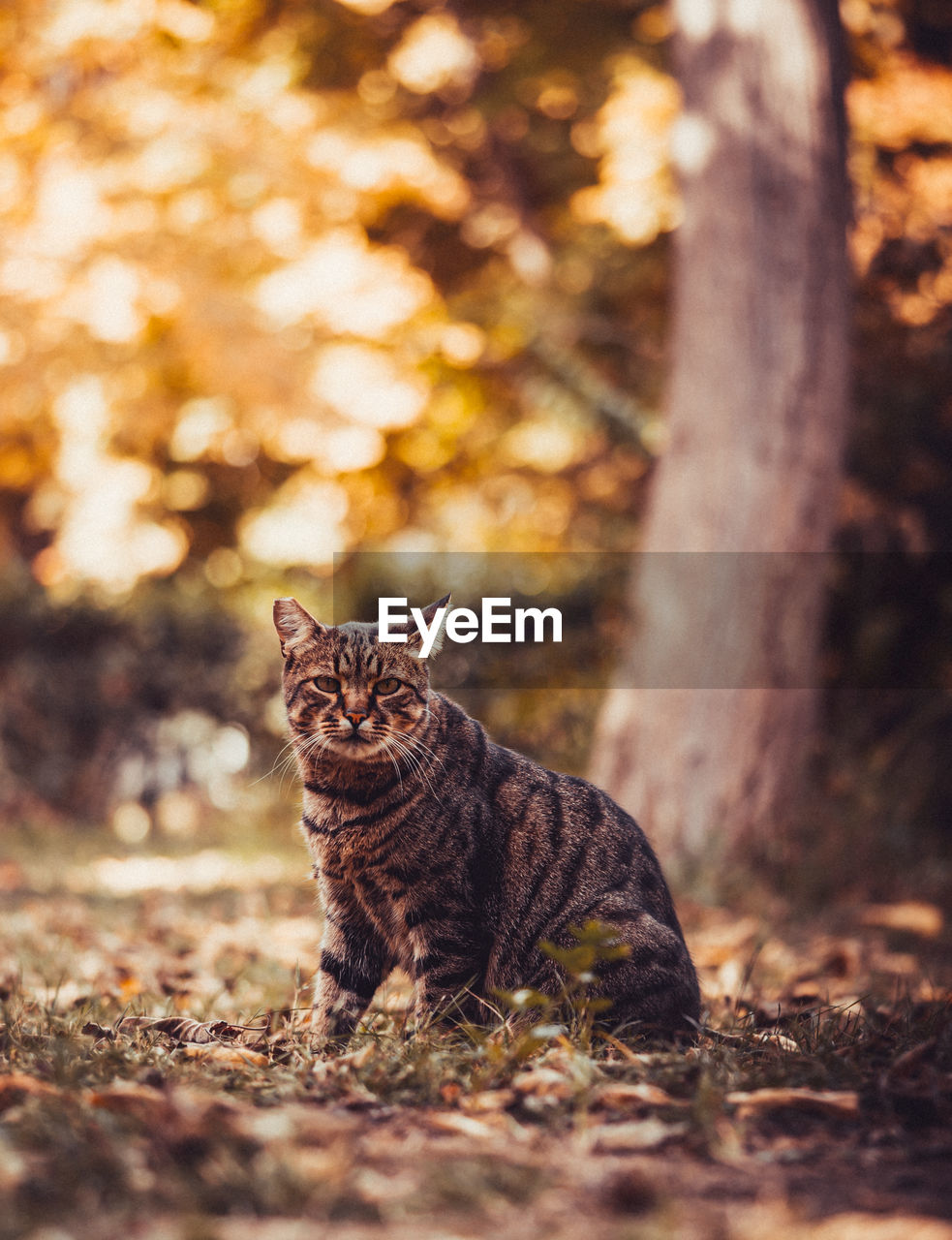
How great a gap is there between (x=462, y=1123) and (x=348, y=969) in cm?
93

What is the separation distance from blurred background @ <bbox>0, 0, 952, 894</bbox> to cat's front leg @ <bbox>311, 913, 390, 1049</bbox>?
13.2 ft

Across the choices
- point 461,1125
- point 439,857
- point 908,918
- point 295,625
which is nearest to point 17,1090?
point 461,1125

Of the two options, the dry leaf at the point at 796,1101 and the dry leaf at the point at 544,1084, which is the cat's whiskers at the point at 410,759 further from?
the dry leaf at the point at 796,1101

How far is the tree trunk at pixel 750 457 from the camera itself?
17.6 ft

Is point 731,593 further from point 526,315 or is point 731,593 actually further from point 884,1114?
point 526,315

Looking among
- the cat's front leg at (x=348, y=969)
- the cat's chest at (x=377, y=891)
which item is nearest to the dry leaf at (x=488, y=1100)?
the cat's chest at (x=377, y=891)

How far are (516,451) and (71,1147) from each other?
33.1 feet

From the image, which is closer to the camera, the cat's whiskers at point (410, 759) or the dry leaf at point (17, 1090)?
the dry leaf at point (17, 1090)

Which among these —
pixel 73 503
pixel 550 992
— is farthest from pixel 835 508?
pixel 73 503

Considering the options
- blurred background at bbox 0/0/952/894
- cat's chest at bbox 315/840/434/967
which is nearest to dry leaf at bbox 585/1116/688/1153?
cat's chest at bbox 315/840/434/967

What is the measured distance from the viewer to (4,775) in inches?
336

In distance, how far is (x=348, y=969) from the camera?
2754 mm

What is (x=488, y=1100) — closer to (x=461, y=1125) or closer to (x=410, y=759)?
(x=461, y=1125)

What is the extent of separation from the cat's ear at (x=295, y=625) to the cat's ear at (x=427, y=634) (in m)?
0.22
